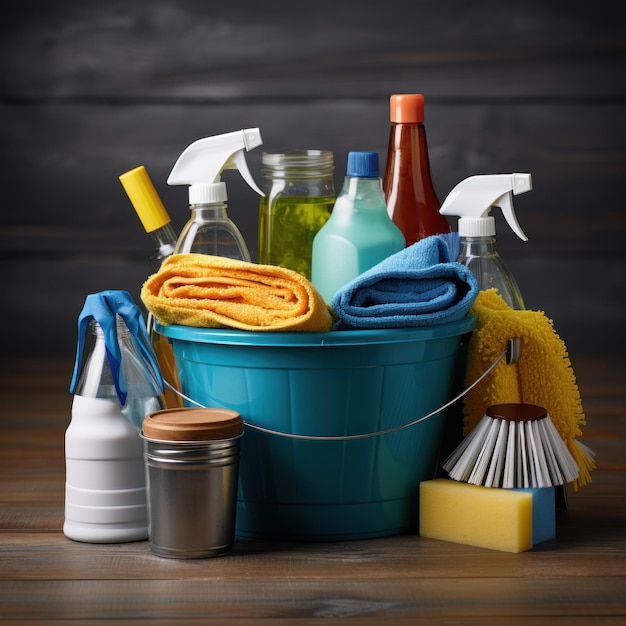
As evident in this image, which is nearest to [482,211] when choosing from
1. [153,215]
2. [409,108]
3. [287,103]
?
[409,108]

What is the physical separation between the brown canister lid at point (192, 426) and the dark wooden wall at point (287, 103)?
1.42 meters

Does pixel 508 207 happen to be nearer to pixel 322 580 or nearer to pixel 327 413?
pixel 327 413

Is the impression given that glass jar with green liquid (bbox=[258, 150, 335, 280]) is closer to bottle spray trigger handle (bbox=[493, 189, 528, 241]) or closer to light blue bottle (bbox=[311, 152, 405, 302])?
light blue bottle (bbox=[311, 152, 405, 302])

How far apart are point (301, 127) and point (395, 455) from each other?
1471mm

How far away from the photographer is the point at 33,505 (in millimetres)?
1258

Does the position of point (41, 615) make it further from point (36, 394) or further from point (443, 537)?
point (36, 394)

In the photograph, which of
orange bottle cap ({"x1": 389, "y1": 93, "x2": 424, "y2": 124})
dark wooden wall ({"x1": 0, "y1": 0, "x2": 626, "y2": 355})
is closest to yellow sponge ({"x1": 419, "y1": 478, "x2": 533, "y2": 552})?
orange bottle cap ({"x1": 389, "y1": 93, "x2": 424, "y2": 124})

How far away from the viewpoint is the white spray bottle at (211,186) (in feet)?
3.91

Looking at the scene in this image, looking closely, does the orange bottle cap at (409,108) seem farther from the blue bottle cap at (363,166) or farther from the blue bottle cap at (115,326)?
the blue bottle cap at (115,326)

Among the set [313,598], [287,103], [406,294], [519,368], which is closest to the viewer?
[313,598]

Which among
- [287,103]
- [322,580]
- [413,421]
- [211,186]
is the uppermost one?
[287,103]

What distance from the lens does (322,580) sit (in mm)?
984

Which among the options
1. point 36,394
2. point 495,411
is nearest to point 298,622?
point 495,411

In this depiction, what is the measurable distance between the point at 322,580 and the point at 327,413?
6.3 inches
